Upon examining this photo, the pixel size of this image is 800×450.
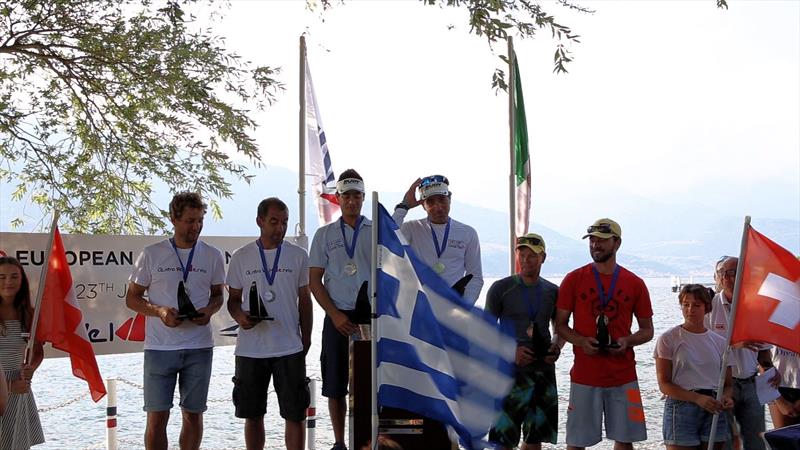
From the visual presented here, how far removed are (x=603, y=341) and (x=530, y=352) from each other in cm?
49

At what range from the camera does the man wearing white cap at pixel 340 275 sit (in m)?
6.12

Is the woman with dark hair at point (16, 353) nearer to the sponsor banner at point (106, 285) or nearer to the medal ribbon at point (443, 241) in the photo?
the sponsor banner at point (106, 285)

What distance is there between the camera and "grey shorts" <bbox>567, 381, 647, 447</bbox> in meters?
6.16

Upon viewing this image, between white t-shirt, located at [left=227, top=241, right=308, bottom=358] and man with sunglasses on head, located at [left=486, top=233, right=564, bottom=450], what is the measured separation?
1322 millimetres

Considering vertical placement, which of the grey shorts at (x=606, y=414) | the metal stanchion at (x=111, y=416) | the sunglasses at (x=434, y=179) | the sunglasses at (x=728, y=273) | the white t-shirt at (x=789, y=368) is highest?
the sunglasses at (x=434, y=179)

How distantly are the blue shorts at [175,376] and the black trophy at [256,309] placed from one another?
1.40 feet

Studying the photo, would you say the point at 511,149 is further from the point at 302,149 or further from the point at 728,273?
the point at 728,273

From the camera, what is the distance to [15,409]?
6.05m

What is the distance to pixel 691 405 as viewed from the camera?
6.39 metres

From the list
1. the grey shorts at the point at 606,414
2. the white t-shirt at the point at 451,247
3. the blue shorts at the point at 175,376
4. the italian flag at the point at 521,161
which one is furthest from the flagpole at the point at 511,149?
the blue shorts at the point at 175,376

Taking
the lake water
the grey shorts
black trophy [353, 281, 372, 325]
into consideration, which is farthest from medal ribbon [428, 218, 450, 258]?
the lake water

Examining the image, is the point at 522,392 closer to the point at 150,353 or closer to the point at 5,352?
the point at 150,353

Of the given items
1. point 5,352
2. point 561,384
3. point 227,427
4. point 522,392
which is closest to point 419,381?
point 522,392

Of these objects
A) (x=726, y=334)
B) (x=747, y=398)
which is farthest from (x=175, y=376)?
(x=747, y=398)
